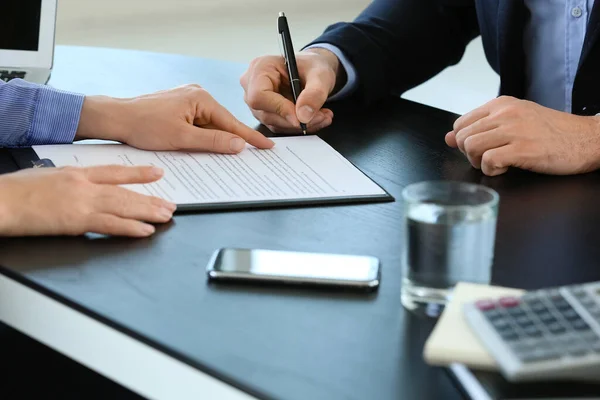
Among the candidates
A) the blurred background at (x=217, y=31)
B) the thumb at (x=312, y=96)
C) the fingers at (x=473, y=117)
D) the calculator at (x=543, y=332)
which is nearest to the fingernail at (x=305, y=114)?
the thumb at (x=312, y=96)

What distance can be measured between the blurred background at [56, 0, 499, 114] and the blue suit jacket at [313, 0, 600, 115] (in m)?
2.49

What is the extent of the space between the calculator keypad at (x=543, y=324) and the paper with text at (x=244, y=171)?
1.44ft

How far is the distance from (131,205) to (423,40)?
0.89m

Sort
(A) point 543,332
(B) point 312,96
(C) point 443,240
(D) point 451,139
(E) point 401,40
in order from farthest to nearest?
(E) point 401,40
(B) point 312,96
(D) point 451,139
(C) point 443,240
(A) point 543,332

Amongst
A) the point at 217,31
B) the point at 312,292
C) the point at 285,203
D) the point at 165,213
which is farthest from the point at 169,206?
the point at 217,31

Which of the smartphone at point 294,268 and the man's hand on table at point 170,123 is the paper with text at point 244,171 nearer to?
the man's hand on table at point 170,123

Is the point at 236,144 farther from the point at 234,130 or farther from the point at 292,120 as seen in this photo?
the point at 292,120

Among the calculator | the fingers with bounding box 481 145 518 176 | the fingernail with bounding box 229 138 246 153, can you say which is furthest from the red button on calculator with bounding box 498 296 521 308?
the fingernail with bounding box 229 138 246 153

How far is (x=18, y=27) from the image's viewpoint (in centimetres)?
178

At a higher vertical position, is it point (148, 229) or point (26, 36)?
point (26, 36)

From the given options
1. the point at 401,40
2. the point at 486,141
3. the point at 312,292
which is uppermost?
the point at 401,40

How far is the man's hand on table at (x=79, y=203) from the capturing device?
985 mm

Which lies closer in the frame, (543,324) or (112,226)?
(543,324)

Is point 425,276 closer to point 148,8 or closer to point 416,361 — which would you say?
point 416,361
